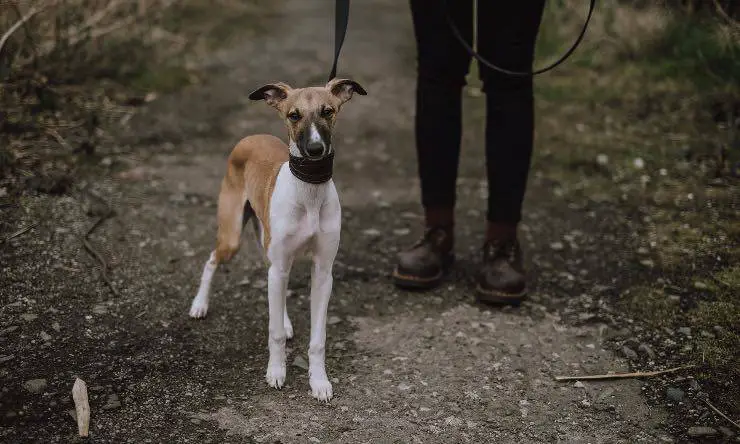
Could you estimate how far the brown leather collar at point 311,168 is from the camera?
8.31 feet

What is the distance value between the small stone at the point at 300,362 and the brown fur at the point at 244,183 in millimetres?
497

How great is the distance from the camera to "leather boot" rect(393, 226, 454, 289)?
3.54 metres

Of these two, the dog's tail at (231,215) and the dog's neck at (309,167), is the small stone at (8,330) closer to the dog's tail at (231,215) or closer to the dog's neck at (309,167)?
the dog's tail at (231,215)

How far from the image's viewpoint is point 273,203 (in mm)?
2664

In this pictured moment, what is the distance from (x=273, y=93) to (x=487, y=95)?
114 cm

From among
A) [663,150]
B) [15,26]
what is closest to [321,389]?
[15,26]

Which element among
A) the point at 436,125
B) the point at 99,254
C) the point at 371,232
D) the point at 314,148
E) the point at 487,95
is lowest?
the point at 371,232

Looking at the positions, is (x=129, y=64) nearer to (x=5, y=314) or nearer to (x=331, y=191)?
(x=5, y=314)

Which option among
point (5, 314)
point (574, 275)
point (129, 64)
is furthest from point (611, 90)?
point (5, 314)

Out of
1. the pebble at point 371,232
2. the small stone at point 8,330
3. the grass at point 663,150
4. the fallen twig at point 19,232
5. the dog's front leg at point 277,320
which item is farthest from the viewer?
the pebble at point 371,232

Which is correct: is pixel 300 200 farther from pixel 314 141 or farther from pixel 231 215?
pixel 231 215

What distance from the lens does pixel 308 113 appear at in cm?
250

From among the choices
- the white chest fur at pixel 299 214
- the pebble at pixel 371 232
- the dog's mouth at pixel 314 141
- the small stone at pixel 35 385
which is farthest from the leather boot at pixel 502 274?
the small stone at pixel 35 385

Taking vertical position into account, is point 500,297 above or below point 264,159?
below
